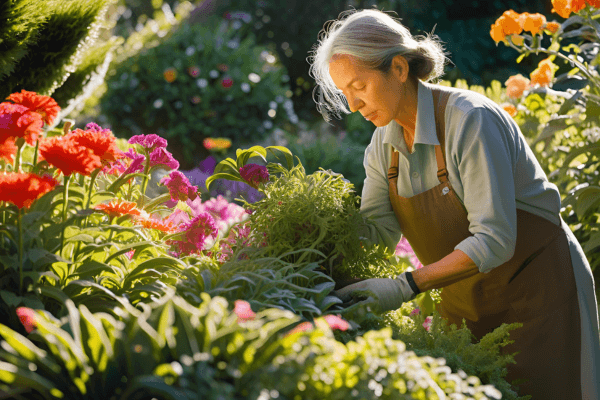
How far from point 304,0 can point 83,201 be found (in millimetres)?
7868

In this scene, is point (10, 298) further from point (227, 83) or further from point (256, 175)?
point (227, 83)

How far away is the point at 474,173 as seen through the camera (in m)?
1.49

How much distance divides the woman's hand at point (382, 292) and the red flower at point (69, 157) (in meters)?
0.64

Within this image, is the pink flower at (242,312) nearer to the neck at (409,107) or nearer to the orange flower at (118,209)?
the orange flower at (118,209)

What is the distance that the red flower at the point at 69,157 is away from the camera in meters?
1.09

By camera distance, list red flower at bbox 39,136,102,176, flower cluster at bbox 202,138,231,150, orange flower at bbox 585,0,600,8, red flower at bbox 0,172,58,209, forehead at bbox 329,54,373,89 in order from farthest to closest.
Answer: flower cluster at bbox 202,138,231,150
orange flower at bbox 585,0,600,8
forehead at bbox 329,54,373,89
red flower at bbox 39,136,102,176
red flower at bbox 0,172,58,209

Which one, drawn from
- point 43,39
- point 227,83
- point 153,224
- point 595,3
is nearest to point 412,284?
point 153,224

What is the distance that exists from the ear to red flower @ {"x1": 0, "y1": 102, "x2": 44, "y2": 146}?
976 mm

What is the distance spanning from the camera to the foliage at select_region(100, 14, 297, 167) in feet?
21.8

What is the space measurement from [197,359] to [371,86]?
1.04m

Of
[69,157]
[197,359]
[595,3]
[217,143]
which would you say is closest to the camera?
[197,359]

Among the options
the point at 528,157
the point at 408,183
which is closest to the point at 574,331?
the point at 528,157

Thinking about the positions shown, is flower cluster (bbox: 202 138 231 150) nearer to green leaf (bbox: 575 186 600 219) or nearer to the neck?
green leaf (bbox: 575 186 600 219)

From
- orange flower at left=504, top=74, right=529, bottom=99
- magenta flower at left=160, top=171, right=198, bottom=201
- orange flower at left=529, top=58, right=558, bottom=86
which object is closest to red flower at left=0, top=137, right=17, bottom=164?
magenta flower at left=160, top=171, right=198, bottom=201
